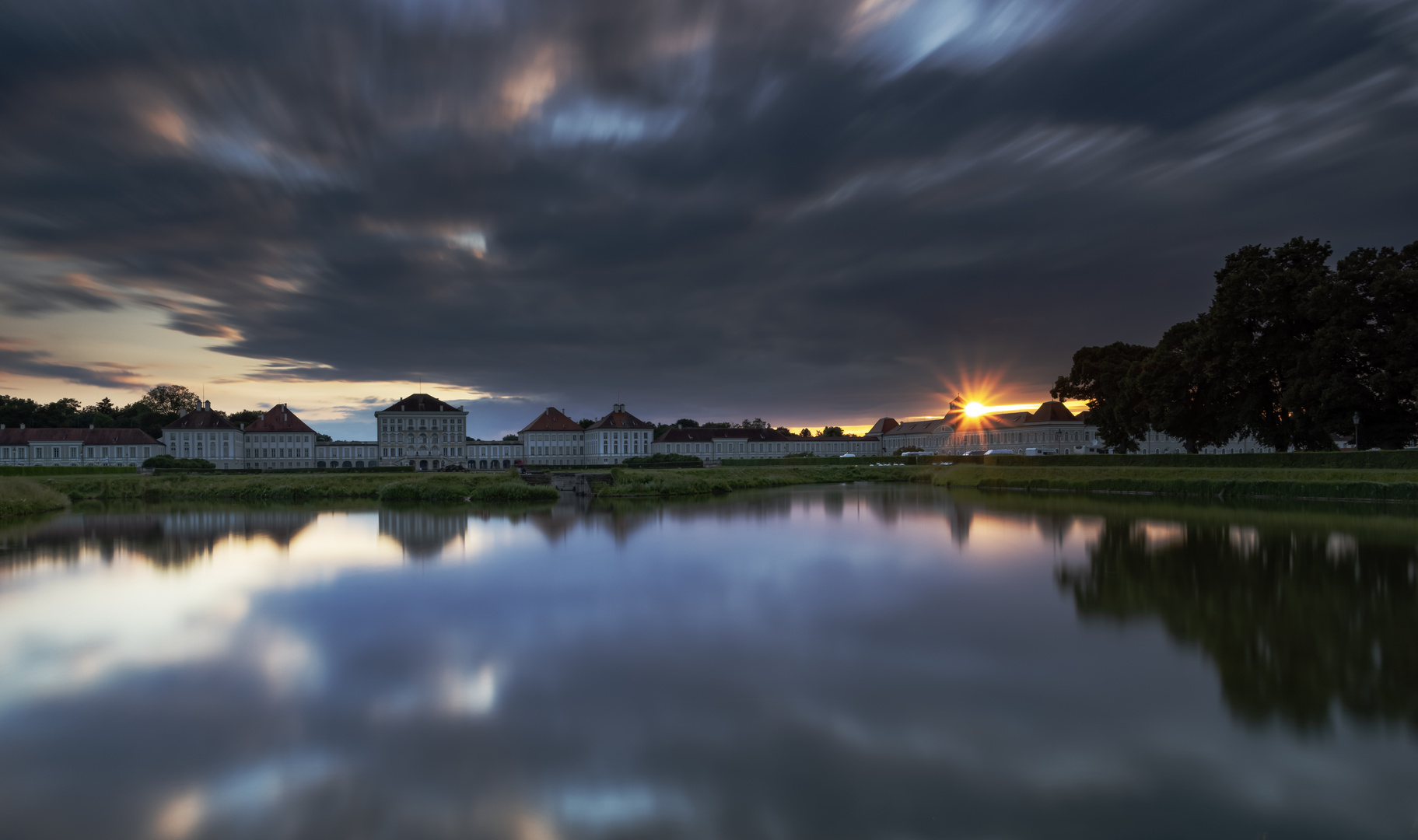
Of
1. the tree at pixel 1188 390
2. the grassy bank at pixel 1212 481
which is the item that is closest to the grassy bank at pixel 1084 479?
the grassy bank at pixel 1212 481

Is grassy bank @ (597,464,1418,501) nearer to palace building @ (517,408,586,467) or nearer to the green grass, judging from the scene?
palace building @ (517,408,586,467)

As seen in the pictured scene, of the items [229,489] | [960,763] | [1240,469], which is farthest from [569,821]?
[229,489]

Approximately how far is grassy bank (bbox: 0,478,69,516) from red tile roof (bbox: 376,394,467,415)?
1602 inches

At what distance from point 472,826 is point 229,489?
36.0 metres

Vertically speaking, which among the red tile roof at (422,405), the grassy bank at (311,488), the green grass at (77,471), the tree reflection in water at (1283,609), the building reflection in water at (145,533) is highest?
the red tile roof at (422,405)

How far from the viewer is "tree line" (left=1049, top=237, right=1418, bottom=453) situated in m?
24.0

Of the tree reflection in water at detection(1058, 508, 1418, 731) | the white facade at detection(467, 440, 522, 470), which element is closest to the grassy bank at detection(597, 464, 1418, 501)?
the tree reflection in water at detection(1058, 508, 1418, 731)

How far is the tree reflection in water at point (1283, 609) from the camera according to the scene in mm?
5352

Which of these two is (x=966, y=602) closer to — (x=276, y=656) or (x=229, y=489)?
(x=276, y=656)

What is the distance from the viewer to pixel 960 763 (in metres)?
→ 4.31

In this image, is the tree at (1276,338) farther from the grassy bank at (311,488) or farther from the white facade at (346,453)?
the white facade at (346,453)

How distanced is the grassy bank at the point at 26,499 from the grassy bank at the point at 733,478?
772 inches

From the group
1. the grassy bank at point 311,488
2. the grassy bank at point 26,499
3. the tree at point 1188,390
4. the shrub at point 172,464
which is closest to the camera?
the grassy bank at point 26,499

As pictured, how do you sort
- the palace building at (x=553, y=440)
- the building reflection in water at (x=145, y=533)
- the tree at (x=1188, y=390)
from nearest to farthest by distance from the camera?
the building reflection in water at (x=145, y=533) → the tree at (x=1188, y=390) → the palace building at (x=553, y=440)
